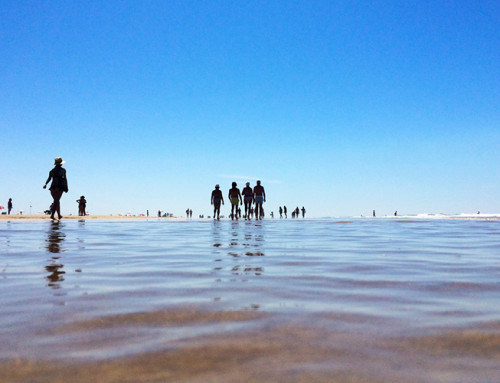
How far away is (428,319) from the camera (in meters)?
1.75

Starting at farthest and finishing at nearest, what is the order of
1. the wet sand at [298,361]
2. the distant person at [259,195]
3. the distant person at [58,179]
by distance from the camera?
the distant person at [259,195] → the distant person at [58,179] → the wet sand at [298,361]

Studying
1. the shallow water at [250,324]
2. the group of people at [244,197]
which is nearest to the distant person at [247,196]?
the group of people at [244,197]

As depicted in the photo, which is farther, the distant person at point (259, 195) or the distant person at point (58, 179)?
the distant person at point (259, 195)

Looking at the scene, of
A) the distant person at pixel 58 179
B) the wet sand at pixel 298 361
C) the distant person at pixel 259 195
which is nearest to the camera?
the wet sand at pixel 298 361

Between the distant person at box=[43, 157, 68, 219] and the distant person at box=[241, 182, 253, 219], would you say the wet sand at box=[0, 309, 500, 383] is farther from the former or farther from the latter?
the distant person at box=[241, 182, 253, 219]

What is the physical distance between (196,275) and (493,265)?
2.64 m

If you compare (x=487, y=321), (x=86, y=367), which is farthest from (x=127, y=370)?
(x=487, y=321)

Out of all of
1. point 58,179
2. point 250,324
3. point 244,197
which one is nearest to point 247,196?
point 244,197

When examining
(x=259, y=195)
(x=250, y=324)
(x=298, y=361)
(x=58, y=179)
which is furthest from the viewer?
(x=259, y=195)

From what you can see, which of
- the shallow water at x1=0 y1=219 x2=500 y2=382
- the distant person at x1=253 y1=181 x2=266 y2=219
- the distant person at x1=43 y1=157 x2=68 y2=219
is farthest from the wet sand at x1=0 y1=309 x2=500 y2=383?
the distant person at x1=253 y1=181 x2=266 y2=219

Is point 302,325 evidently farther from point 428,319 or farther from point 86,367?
point 86,367

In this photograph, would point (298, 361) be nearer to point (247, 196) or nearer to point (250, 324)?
point (250, 324)

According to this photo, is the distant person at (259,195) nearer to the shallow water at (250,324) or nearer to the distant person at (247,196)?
the distant person at (247,196)

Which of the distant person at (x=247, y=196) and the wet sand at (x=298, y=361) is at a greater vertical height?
the distant person at (x=247, y=196)
